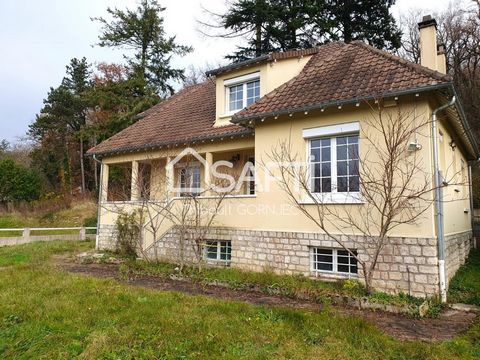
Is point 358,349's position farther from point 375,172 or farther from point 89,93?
point 89,93

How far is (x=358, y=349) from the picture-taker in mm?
4914

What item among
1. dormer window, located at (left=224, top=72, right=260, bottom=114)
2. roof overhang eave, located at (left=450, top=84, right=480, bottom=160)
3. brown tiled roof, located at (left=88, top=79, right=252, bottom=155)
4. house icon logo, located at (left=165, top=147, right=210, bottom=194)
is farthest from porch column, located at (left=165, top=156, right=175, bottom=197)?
roof overhang eave, located at (left=450, top=84, right=480, bottom=160)

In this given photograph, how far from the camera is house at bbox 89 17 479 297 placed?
26.3 feet

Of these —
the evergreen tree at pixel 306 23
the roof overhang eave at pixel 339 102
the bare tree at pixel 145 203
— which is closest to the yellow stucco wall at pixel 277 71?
the roof overhang eave at pixel 339 102

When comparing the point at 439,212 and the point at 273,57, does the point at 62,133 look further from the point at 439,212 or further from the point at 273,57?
the point at 439,212

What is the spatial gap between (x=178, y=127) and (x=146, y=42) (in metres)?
20.3

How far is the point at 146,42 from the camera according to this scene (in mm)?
31562

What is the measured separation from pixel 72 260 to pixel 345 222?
403 inches

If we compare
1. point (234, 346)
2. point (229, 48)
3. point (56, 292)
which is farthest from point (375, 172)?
point (229, 48)

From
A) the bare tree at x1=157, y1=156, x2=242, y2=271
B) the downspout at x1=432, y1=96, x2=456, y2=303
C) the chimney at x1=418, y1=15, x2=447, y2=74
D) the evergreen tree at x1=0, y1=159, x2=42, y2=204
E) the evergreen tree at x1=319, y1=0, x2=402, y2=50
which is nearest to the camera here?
the downspout at x1=432, y1=96, x2=456, y2=303

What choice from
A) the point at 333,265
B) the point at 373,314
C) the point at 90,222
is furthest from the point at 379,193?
the point at 90,222

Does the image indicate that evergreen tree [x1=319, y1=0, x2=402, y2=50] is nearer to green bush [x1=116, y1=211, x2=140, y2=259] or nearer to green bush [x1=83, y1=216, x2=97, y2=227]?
green bush [x1=116, y1=211, x2=140, y2=259]

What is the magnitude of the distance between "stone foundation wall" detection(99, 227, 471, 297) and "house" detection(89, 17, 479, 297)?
0.03 metres

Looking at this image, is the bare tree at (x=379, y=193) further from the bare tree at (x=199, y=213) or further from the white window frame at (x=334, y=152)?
the bare tree at (x=199, y=213)
